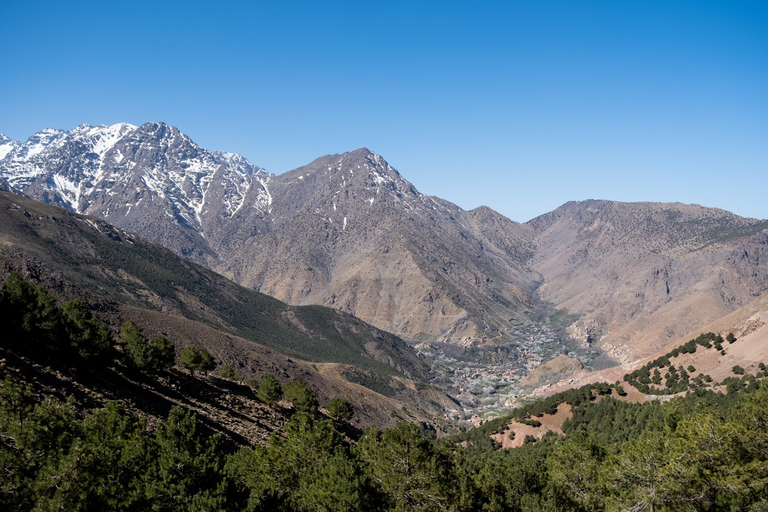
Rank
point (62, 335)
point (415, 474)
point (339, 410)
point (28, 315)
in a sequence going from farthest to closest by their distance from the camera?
point (339, 410), point (62, 335), point (28, 315), point (415, 474)

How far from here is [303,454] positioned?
116ft

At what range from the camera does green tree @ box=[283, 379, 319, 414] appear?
260 feet

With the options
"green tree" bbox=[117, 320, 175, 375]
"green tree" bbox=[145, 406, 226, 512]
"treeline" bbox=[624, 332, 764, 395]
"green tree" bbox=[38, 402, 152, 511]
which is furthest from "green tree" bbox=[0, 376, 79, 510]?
"treeline" bbox=[624, 332, 764, 395]

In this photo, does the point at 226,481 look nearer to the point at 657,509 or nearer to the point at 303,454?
the point at 303,454

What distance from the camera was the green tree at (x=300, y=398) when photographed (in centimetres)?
7919

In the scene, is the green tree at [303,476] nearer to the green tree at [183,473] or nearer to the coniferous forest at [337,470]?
the coniferous forest at [337,470]

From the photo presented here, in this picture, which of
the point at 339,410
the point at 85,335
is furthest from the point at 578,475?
the point at 339,410

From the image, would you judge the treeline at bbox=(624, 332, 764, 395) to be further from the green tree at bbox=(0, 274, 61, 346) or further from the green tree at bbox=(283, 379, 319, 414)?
the green tree at bbox=(0, 274, 61, 346)

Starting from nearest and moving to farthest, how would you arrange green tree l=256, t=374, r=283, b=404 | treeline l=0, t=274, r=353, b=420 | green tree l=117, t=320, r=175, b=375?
treeline l=0, t=274, r=353, b=420
green tree l=117, t=320, r=175, b=375
green tree l=256, t=374, r=283, b=404

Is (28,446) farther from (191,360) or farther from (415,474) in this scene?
(191,360)

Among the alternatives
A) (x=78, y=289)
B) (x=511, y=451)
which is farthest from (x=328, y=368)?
(x=511, y=451)

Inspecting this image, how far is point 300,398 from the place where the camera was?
79.6 metres

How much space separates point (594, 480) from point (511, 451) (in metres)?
38.8

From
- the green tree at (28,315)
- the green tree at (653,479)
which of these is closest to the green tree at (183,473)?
the green tree at (653,479)
